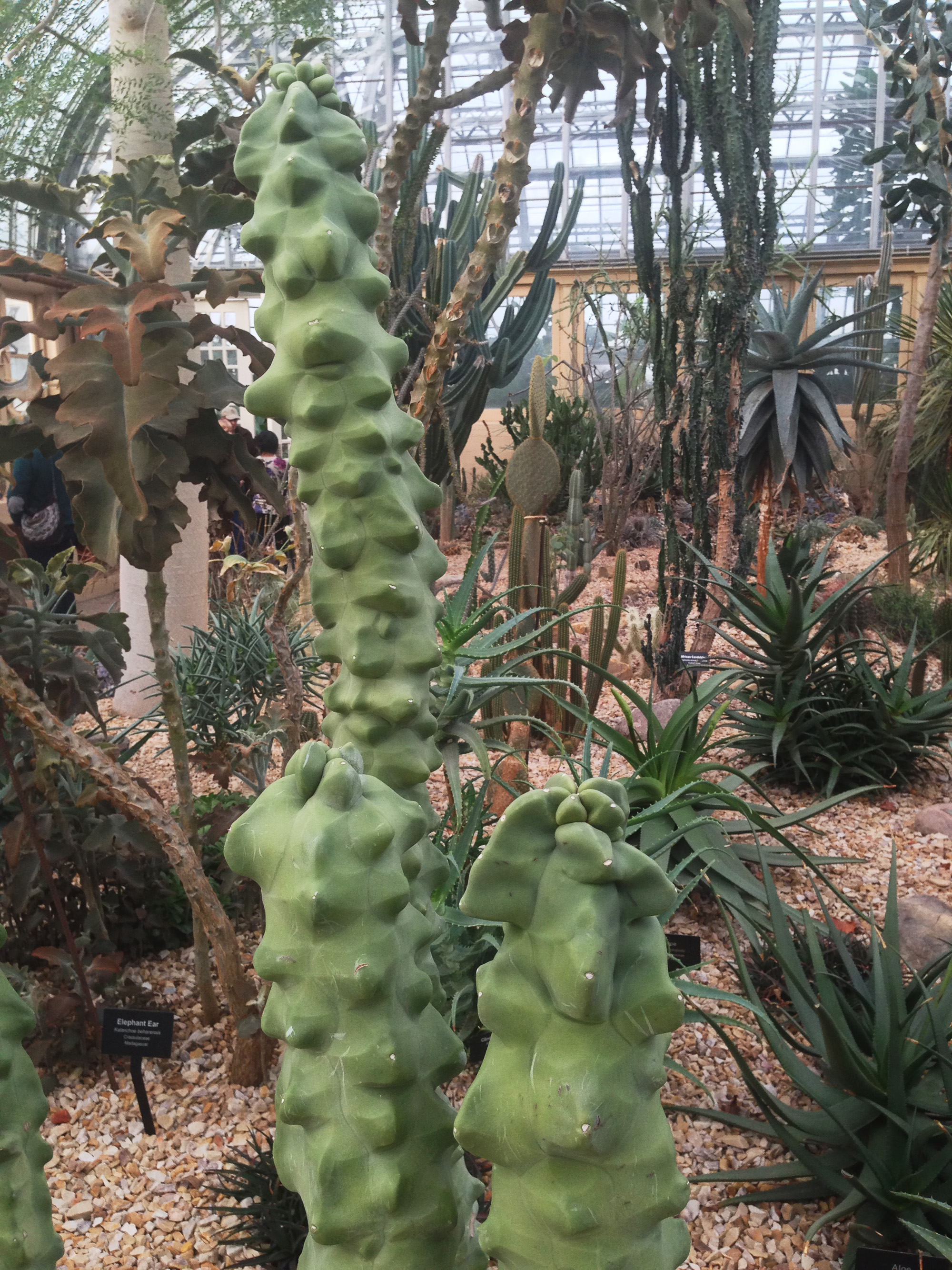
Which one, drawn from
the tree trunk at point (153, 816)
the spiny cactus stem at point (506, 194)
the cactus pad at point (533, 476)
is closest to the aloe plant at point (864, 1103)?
the tree trunk at point (153, 816)

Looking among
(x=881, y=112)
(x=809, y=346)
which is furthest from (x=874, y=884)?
(x=881, y=112)

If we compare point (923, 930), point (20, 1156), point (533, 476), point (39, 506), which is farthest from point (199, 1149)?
point (39, 506)

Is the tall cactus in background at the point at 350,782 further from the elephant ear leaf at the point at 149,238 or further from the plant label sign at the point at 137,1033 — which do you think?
the plant label sign at the point at 137,1033

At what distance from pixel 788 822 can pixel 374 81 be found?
8044 millimetres

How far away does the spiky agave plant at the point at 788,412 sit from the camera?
4.66 m

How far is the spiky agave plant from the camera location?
4664 millimetres

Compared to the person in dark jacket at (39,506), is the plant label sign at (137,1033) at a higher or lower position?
lower

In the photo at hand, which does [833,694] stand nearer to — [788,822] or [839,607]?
[839,607]

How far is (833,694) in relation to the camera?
3.13 metres

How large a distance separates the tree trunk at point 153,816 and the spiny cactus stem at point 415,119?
3.36ft

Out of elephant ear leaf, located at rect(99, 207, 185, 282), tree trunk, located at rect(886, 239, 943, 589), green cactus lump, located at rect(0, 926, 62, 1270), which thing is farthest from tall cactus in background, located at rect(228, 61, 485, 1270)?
tree trunk, located at rect(886, 239, 943, 589)

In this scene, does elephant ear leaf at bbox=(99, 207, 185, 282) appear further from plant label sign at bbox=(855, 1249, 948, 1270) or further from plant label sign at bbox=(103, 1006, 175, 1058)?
plant label sign at bbox=(855, 1249, 948, 1270)

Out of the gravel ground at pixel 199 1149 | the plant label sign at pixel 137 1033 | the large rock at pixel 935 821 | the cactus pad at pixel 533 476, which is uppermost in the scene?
the cactus pad at pixel 533 476

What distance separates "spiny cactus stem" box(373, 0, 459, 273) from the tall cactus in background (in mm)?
1098
